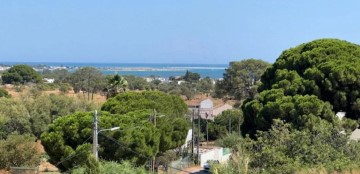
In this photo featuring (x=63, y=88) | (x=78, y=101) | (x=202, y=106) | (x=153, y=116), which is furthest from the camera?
(x=63, y=88)

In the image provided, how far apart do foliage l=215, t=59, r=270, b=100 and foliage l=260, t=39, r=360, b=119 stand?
32650 millimetres

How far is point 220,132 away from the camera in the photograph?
45.7 m

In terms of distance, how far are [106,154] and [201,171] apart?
9857mm

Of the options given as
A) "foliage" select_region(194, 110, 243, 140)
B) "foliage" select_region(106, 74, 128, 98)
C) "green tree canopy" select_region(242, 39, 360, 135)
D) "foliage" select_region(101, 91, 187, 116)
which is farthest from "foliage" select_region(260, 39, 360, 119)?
"foliage" select_region(194, 110, 243, 140)

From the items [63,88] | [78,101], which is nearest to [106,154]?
[78,101]

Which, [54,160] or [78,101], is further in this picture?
[78,101]

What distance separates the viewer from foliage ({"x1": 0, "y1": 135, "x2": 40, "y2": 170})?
25531mm

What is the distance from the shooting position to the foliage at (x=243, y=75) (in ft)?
190

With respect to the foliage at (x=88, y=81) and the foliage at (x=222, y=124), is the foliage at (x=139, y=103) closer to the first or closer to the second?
the foliage at (x=222, y=124)

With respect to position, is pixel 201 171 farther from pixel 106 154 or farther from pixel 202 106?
pixel 202 106

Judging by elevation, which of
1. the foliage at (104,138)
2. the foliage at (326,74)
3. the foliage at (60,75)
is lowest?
the foliage at (60,75)

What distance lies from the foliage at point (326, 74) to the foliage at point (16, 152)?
41.9ft

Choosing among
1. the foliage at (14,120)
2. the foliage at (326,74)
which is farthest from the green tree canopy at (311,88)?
A: the foliage at (14,120)

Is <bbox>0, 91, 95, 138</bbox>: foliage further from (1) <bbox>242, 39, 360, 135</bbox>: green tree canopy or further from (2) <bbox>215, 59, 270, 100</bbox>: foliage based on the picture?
(2) <bbox>215, 59, 270, 100</bbox>: foliage
